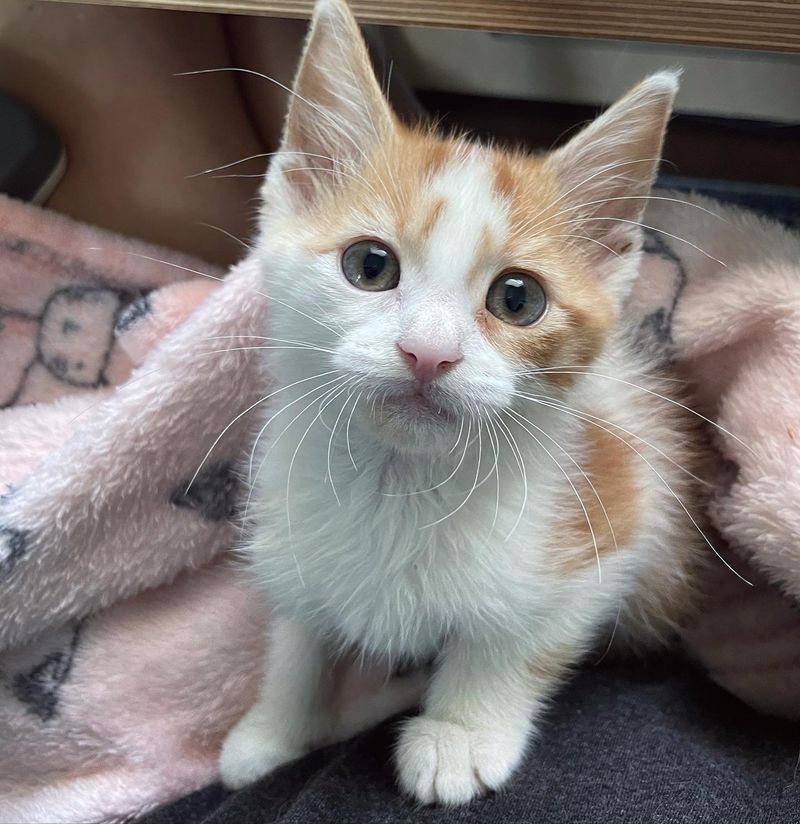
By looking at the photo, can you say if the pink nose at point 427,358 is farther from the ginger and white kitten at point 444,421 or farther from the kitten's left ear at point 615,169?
the kitten's left ear at point 615,169

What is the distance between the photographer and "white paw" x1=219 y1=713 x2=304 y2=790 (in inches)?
31.1

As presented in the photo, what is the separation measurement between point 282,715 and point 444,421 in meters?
0.42

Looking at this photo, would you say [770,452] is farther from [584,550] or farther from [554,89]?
[554,89]

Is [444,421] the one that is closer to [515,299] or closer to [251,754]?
[515,299]

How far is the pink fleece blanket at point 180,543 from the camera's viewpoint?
83 cm

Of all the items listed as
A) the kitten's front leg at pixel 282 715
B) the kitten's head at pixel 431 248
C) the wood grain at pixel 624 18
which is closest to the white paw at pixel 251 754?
the kitten's front leg at pixel 282 715

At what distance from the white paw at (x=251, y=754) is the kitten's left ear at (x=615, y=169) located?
569 mm

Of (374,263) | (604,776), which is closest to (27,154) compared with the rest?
(374,263)

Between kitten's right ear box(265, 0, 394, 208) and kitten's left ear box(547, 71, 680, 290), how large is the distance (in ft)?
0.55

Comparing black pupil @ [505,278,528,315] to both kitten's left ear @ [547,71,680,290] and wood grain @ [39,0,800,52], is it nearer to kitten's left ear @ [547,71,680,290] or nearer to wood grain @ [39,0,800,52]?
kitten's left ear @ [547,71,680,290]

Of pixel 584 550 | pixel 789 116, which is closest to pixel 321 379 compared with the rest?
pixel 584 550

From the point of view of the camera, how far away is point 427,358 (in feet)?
1.74

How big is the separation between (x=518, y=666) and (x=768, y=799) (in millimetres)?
232

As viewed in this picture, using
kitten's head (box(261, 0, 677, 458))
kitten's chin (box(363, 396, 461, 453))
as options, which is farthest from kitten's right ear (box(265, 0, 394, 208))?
kitten's chin (box(363, 396, 461, 453))
